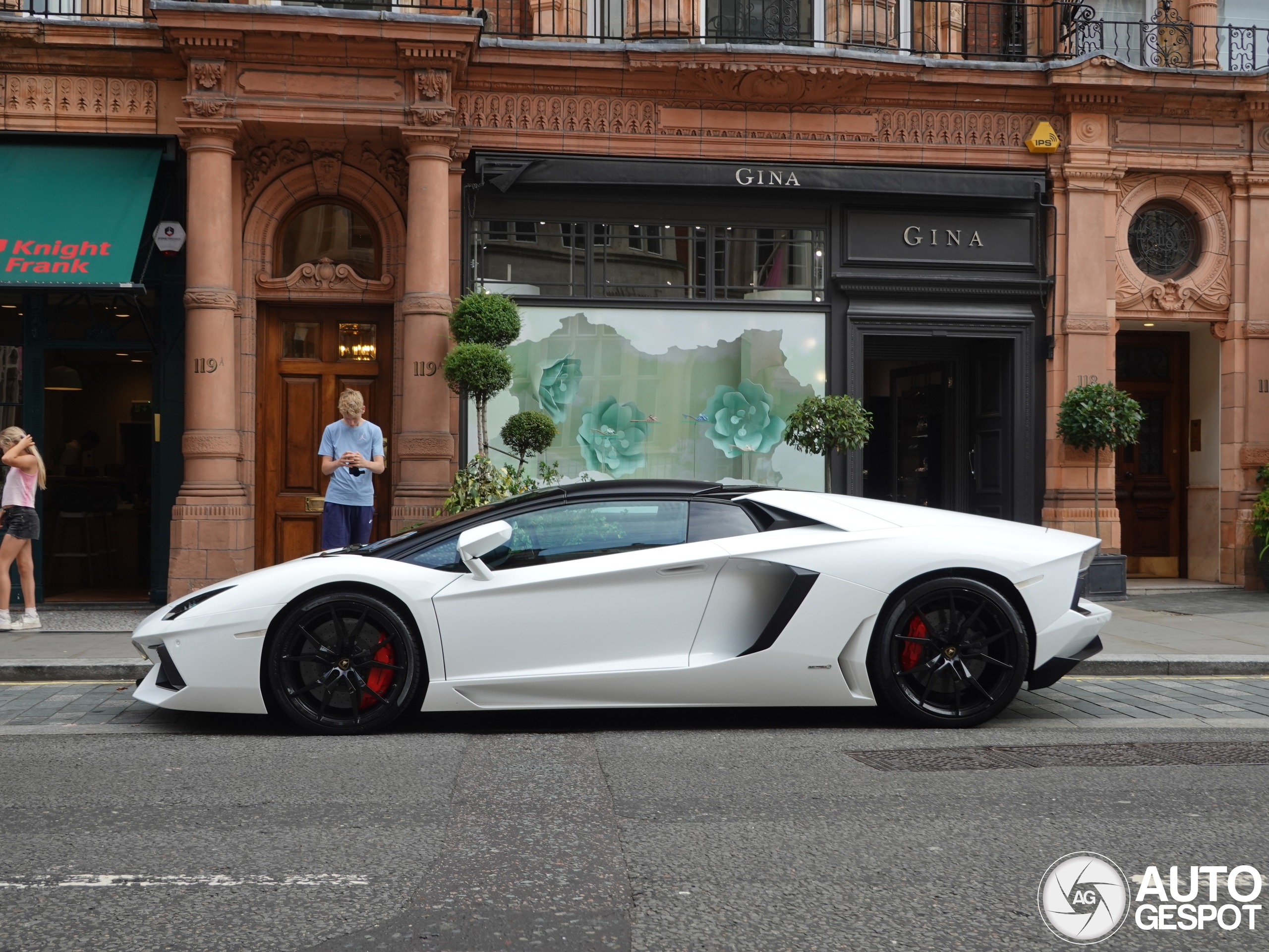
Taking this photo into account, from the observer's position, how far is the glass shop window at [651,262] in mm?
12961

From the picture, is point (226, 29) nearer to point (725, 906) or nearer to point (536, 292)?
point (536, 292)

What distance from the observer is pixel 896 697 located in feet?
20.1

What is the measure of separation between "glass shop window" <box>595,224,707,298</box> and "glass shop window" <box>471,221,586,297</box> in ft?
0.78

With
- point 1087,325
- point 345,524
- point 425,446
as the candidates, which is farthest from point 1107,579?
point 345,524

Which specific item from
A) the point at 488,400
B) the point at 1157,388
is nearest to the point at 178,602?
the point at 488,400

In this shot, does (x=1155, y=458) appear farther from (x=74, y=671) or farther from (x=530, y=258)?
(x=74, y=671)

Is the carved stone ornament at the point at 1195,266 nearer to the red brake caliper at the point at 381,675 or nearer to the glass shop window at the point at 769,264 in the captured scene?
the glass shop window at the point at 769,264

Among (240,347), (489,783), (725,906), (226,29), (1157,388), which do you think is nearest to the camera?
(725,906)

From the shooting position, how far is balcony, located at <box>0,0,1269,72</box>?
1260 centimetres

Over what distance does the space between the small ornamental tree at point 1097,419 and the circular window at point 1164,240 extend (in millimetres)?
1774

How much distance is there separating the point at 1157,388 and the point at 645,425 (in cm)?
656

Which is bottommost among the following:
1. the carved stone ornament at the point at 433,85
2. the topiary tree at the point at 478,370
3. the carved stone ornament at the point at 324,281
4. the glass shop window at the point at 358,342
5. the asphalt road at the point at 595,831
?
the asphalt road at the point at 595,831

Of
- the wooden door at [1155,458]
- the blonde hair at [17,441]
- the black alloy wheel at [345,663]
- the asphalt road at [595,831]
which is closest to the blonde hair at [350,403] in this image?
the blonde hair at [17,441]

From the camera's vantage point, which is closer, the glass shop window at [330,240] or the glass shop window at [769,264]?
the glass shop window at [330,240]
